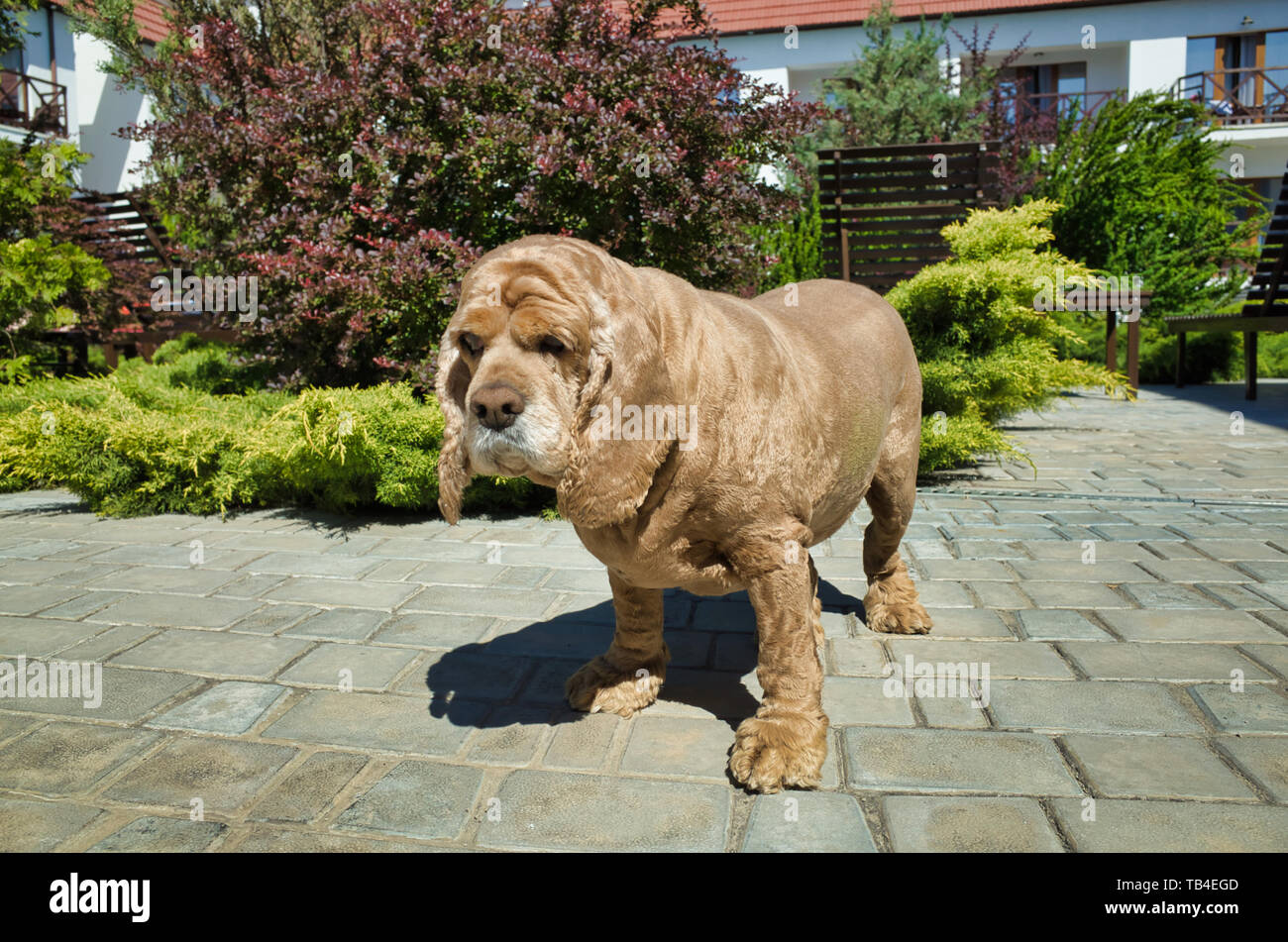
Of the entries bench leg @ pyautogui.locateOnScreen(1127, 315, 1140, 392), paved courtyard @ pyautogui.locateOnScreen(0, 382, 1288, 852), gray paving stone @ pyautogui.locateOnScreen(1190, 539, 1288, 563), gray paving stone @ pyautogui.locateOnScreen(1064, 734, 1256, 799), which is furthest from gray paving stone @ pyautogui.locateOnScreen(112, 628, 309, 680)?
bench leg @ pyautogui.locateOnScreen(1127, 315, 1140, 392)

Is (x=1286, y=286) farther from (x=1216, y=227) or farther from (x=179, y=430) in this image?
(x=179, y=430)

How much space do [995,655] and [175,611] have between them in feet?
12.5

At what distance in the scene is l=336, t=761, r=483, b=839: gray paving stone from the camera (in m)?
2.42

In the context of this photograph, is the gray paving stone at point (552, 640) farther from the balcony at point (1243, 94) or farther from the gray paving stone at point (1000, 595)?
the balcony at point (1243, 94)

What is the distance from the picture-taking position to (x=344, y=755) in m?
2.83

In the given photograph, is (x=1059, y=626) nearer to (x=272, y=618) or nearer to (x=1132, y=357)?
(x=272, y=618)

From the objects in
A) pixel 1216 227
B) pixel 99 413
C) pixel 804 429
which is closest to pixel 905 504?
pixel 804 429

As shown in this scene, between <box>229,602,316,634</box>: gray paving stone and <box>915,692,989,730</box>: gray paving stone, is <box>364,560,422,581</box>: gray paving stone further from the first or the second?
<box>915,692,989,730</box>: gray paving stone

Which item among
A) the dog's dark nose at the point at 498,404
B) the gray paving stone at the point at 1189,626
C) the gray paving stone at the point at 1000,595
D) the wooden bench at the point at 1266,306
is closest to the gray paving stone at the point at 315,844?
the dog's dark nose at the point at 498,404

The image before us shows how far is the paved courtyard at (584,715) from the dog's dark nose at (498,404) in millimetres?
1152

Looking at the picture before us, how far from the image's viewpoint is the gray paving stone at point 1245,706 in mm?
2861

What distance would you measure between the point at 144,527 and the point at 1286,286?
1422 cm

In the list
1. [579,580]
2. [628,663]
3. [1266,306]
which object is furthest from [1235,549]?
[1266,306]
